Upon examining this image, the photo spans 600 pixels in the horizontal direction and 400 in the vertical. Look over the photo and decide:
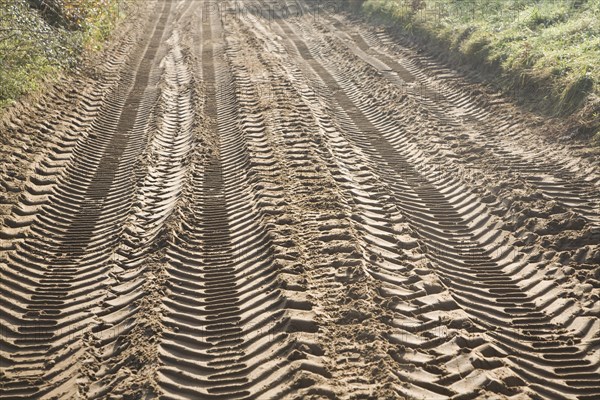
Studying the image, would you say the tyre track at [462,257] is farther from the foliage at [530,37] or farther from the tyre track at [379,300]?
the foliage at [530,37]

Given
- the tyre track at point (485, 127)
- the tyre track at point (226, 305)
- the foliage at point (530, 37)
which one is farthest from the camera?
the foliage at point (530, 37)

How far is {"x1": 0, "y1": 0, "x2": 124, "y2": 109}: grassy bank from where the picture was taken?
10.6 meters

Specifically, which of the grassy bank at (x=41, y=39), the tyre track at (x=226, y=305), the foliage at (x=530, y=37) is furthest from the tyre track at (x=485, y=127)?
the grassy bank at (x=41, y=39)

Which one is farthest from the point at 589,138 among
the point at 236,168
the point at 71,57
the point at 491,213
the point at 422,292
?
the point at 71,57

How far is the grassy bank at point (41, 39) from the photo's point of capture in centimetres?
1055

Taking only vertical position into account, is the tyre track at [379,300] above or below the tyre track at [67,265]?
above

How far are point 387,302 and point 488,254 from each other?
1874 millimetres

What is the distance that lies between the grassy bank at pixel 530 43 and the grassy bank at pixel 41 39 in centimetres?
877

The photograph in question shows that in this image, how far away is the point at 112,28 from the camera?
1695 cm

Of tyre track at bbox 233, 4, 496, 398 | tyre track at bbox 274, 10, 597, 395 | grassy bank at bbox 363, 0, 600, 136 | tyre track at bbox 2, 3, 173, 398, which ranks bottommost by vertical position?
tyre track at bbox 2, 3, 173, 398

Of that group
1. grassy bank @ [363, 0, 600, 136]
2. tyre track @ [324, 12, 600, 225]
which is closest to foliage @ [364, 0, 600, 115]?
grassy bank @ [363, 0, 600, 136]

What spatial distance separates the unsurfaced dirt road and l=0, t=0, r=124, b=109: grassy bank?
63 cm

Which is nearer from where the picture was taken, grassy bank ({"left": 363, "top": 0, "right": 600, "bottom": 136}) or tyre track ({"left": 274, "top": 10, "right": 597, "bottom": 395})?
tyre track ({"left": 274, "top": 10, "right": 597, "bottom": 395})

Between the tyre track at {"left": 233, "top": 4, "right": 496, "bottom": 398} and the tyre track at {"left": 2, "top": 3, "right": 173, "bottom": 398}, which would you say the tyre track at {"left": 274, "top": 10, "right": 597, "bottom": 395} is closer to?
the tyre track at {"left": 233, "top": 4, "right": 496, "bottom": 398}
